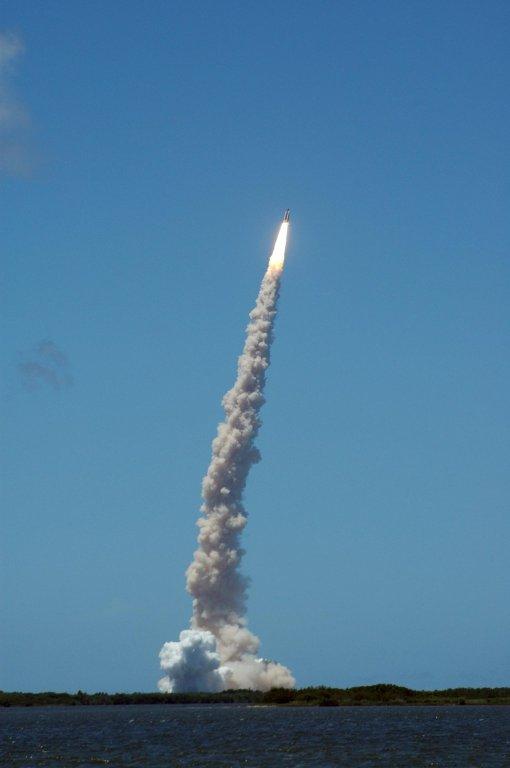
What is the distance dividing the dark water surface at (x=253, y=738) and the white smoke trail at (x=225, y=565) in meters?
3.21

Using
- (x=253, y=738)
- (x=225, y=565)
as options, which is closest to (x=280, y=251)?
(x=225, y=565)

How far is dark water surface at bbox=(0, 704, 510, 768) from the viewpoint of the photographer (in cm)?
6694

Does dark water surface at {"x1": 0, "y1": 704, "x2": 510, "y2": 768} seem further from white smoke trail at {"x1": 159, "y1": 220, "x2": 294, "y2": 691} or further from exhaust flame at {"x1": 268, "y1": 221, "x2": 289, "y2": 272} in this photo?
exhaust flame at {"x1": 268, "y1": 221, "x2": 289, "y2": 272}

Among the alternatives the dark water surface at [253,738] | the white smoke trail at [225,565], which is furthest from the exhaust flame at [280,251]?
the dark water surface at [253,738]

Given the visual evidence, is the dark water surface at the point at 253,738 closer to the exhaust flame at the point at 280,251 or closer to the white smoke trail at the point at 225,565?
the white smoke trail at the point at 225,565

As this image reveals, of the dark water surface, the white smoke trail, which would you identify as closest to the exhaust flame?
the white smoke trail

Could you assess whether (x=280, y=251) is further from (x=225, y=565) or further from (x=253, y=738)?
(x=253, y=738)

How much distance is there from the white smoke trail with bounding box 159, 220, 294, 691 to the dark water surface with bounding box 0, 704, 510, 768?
3215 millimetres

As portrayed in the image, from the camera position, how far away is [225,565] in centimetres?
11162

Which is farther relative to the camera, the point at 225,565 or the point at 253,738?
the point at 225,565

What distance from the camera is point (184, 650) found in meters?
111

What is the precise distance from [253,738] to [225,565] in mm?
32096

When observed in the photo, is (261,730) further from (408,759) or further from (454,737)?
(408,759)

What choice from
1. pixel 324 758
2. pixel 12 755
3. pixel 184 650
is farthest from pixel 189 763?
pixel 184 650
